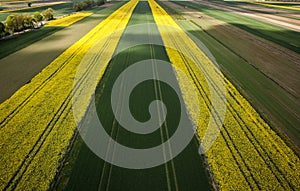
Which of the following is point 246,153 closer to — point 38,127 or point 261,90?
point 261,90

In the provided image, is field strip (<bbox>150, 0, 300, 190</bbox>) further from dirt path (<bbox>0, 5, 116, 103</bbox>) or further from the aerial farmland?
dirt path (<bbox>0, 5, 116, 103</bbox>)

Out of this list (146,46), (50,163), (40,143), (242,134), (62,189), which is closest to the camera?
(62,189)

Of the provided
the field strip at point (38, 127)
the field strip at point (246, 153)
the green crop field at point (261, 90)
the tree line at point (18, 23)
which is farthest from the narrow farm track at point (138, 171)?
the tree line at point (18, 23)

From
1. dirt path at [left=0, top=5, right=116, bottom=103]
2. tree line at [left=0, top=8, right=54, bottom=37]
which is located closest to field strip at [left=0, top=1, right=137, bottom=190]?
dirt path at [left=0, top=5, right=116, bottom=103]

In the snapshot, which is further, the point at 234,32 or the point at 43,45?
the point at 234,32

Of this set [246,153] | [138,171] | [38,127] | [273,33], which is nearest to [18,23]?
[38,127]

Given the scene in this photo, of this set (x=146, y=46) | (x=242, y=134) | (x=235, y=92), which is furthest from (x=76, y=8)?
(x=242, y=134)

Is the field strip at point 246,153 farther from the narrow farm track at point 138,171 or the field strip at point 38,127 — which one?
the field strip at point 38,127

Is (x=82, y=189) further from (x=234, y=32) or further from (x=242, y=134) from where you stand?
(x=234, y=32)
